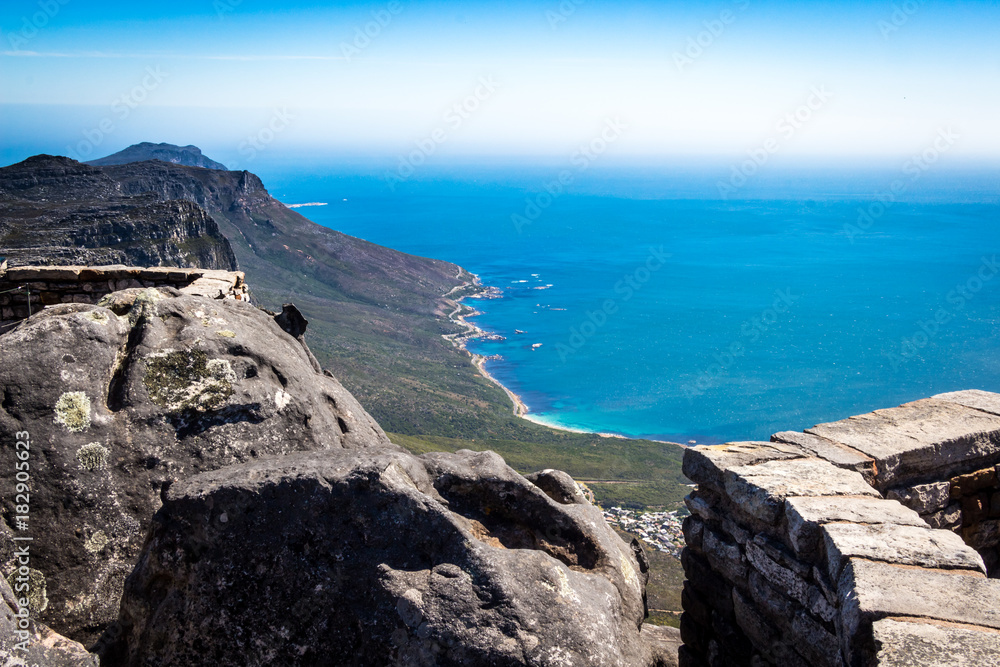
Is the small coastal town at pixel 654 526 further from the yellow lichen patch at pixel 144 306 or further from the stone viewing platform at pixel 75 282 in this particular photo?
the yellow lichen patch at pixel 144 306

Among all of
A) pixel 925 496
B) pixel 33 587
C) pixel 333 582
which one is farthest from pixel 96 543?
pixel 925 496

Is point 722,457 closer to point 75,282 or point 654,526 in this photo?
point 75,282

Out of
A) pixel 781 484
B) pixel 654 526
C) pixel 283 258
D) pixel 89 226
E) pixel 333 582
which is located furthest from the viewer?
pixel 283 258

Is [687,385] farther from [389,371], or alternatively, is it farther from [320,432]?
[320,432]

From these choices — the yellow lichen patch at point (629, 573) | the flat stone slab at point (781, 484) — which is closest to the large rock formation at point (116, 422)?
the yellow lichen patch at point (629, 573)

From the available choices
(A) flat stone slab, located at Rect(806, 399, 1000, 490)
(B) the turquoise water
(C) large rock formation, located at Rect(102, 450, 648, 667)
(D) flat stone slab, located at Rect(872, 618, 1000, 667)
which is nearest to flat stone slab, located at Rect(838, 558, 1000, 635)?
(D) flat stone slab, located at Rect(872, 618, 1000, 667)

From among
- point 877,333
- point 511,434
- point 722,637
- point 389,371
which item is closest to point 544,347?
point 389,371
